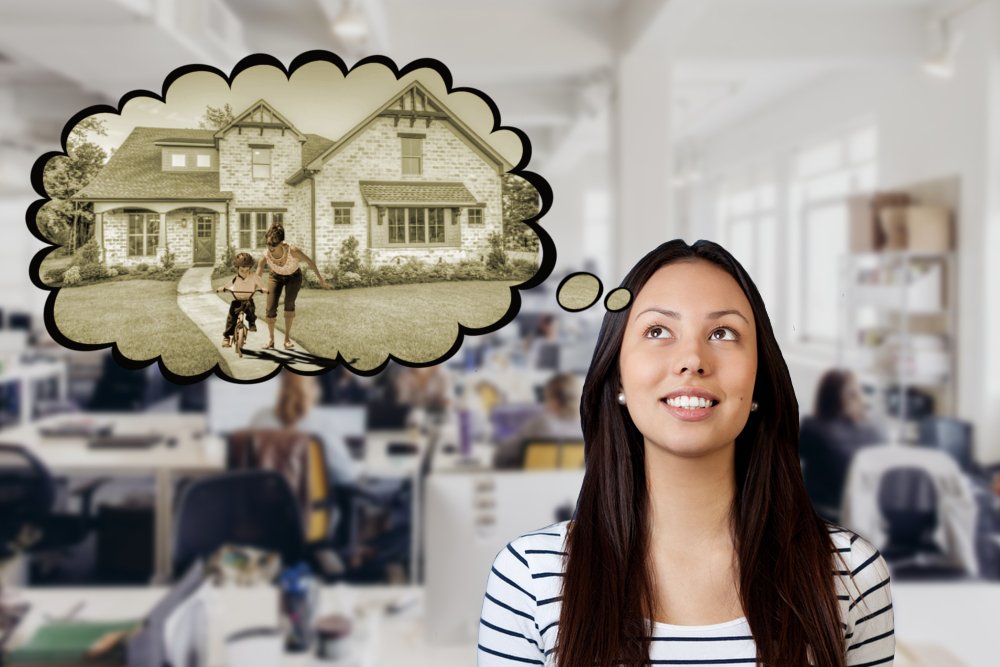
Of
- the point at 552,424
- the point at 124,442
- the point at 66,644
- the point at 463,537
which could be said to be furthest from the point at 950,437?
the point at 66,644

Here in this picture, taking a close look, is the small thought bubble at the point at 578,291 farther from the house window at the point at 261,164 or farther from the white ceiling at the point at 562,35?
the white ceiling at the point at 562,35

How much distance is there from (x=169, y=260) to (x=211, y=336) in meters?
0.05

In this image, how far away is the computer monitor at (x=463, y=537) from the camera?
2.10 m

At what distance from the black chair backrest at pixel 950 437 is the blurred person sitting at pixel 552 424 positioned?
2298mm

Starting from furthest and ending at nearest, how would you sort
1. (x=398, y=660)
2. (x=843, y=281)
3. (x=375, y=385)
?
(x=843, y=281)
(x=375, y=385)
(x=398, y=660)

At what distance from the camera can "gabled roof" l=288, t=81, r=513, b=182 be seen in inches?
20.9

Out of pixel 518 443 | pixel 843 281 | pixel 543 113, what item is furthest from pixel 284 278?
pixel 543 113

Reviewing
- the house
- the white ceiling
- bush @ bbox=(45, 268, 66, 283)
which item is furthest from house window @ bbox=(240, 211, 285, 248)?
the white ceiling

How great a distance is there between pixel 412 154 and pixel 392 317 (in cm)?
10

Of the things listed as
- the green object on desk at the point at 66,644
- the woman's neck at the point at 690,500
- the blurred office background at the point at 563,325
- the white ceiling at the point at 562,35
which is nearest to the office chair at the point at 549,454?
the blurred office background at the point at 563,325

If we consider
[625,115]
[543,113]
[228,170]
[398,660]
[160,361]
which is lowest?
[398,660]

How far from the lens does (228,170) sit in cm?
52

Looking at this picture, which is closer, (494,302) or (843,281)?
(494,302)

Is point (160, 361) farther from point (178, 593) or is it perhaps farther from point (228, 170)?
point (178, 593)
